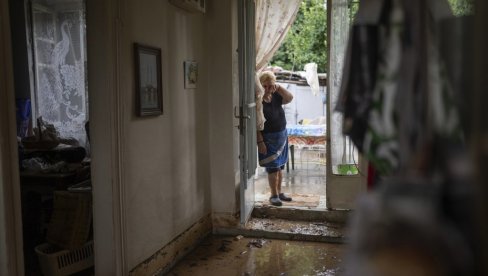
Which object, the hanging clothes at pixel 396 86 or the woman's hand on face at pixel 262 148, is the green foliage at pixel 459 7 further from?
the woman's hand on face at pixel 262 148

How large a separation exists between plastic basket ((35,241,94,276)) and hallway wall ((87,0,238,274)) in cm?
34

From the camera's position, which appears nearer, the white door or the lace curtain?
the white door

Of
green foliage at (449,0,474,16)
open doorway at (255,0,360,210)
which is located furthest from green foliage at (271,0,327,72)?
green foliage at (449,0,474,16)

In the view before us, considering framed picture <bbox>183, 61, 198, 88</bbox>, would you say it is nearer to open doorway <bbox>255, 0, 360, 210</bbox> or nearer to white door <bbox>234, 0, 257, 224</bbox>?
white door <bbox>234, 0, 257, 224</bbox>

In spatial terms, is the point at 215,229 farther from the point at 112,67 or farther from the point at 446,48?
the point at 446,48

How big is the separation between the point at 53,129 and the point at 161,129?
1073 mm

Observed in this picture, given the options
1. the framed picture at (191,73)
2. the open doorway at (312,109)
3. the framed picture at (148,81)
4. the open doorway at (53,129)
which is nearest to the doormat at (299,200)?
the open doorway at (312,109)

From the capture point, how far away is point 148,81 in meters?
2.85

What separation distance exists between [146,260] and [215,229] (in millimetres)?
1186

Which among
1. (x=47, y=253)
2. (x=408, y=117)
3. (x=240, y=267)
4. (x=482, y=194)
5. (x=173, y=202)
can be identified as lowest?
(x=240, y=267)

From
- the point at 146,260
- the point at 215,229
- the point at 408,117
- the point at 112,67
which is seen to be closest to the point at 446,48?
the point at 408,117

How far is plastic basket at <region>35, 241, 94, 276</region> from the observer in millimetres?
2748

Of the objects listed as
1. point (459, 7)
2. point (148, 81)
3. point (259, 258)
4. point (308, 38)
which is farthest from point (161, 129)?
point (308, 38)

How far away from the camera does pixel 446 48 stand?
2.48 ft
